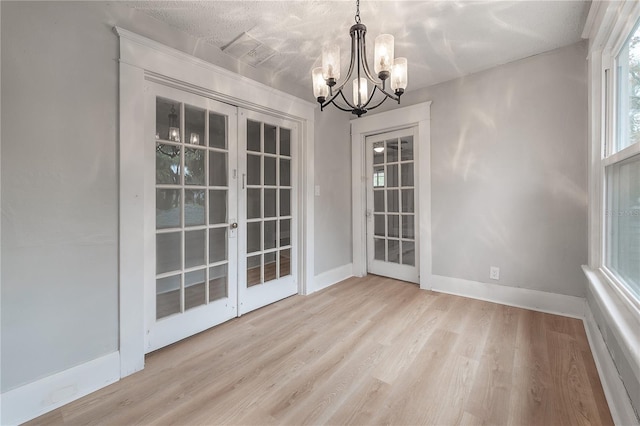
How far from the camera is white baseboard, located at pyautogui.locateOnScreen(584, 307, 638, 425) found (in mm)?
1221

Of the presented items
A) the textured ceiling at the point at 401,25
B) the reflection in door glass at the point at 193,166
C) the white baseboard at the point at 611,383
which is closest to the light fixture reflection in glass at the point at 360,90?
the textured ceiling at the point at 401,25

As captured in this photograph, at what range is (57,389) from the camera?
1.50m

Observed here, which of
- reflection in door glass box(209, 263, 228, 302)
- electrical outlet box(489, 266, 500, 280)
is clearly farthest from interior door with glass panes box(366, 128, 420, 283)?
reflection in door glass box(209, 263, 228, 302)

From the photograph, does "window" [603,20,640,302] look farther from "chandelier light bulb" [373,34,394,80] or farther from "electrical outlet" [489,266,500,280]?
"chandelier light bulb" [373,34,394,80]

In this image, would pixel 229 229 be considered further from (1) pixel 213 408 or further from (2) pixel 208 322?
(1) pixel 213 408

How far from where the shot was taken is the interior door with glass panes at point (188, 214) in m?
2.00

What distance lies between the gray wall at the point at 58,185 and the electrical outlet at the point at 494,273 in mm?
3348

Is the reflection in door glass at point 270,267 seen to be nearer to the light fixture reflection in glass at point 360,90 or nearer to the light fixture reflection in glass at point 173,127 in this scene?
the light fixture reflection in glass at point 173,127

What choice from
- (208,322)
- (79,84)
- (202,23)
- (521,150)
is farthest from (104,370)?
(521,150)

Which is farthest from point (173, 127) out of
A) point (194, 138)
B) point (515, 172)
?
point (515, 172)

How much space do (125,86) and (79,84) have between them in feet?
0.79

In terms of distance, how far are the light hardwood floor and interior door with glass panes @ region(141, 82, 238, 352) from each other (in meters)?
0.24

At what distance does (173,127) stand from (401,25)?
1.97 meters

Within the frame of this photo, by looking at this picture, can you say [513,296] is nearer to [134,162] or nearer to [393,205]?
[393,205]
